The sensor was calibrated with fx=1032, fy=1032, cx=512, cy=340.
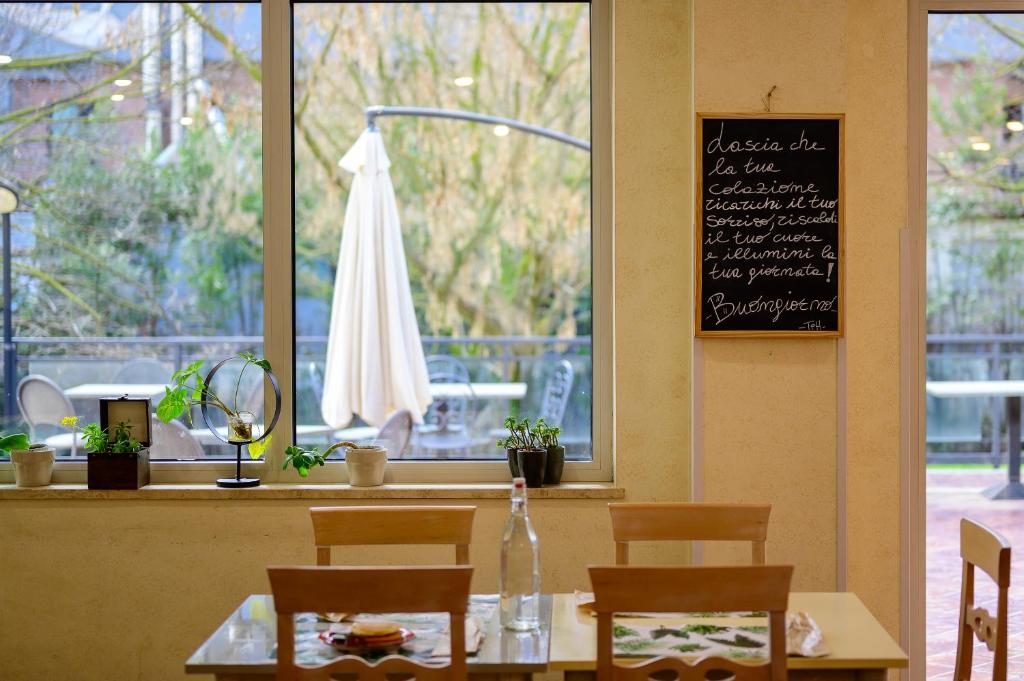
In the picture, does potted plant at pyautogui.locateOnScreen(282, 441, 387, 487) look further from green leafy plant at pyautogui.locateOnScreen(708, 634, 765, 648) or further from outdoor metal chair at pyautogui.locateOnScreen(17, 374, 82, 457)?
green leafy plant at pyautogui.locateOnScreen(708, 634, 765, 648)

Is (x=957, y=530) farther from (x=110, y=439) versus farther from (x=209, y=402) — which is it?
(x=110, y=439)

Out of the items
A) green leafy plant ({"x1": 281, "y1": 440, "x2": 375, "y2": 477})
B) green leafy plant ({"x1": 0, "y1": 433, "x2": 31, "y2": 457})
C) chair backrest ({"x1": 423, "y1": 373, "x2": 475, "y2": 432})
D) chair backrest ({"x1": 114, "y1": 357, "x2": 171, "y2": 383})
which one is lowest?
green leafy plant ({"x1": 281, "y1": 440, "x2": 375, "y2": 477})

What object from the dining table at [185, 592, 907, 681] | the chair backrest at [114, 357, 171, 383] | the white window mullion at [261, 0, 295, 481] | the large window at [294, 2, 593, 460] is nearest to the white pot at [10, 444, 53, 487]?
the chair backrest at [114, 357, 171, 383]

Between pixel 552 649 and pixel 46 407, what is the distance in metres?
2.33

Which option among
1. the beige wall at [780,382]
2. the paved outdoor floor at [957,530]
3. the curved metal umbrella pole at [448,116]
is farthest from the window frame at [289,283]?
the paved outdoor floor at [957,530]

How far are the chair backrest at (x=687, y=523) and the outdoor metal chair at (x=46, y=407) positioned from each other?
2.03 metres

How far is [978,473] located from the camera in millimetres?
3568

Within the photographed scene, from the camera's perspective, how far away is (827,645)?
2.04m

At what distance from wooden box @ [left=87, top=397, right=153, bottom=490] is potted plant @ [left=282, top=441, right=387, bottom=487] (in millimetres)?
471

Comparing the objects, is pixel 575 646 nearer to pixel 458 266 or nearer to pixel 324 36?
pixel 458 266

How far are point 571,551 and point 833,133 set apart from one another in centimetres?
157

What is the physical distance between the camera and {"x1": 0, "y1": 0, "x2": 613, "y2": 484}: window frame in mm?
3521

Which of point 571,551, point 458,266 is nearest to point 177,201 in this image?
point 458,266

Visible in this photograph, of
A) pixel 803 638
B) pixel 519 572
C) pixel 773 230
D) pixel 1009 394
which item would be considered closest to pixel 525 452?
pixel 773 230
